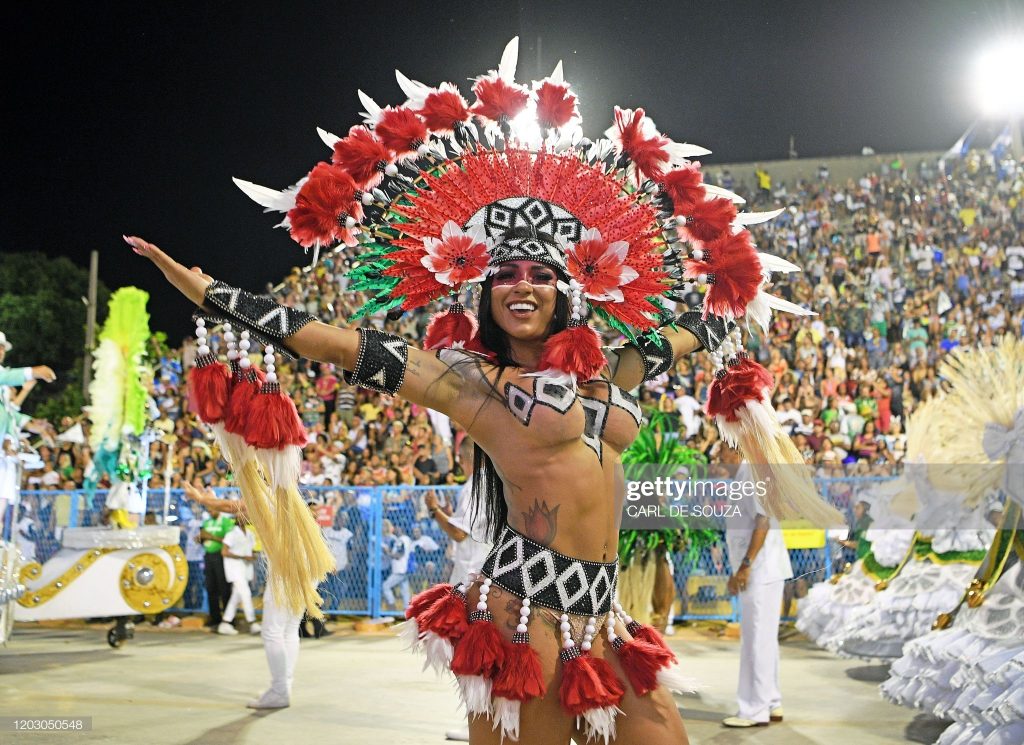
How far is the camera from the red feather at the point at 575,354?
2.63m

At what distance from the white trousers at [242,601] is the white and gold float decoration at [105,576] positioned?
4.73 ft

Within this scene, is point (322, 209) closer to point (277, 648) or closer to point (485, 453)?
point (485, 453)

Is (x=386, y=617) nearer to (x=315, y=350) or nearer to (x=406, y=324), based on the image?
(x=406, y=324)

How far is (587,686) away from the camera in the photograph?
8.09 feet

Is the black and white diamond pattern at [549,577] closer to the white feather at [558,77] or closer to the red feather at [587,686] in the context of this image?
the red feather at [587,686]

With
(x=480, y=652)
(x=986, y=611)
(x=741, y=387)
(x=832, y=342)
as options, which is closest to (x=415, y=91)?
(x=741, y=387)

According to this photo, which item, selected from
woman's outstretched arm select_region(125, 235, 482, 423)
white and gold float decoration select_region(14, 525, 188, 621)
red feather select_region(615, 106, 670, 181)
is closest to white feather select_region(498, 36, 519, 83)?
red feather select_region(615, 106, 670, 181)

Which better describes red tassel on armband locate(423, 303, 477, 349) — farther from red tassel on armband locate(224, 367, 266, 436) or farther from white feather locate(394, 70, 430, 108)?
white feather locate(394, 70, 430, 108)

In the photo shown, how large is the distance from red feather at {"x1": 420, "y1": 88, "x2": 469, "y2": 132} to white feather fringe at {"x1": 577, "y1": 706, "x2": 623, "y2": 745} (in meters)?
1.83

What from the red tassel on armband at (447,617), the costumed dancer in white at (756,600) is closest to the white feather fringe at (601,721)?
the red tassel on armband at (447,617)

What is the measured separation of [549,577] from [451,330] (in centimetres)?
77

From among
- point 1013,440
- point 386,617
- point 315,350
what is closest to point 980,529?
point 1013,440

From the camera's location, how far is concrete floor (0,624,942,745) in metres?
5.50

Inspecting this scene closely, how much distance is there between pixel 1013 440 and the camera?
15.7 ft
